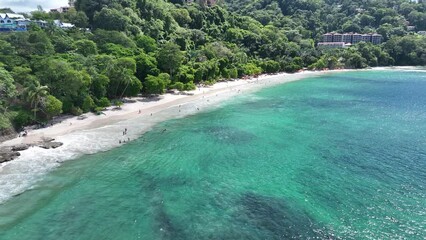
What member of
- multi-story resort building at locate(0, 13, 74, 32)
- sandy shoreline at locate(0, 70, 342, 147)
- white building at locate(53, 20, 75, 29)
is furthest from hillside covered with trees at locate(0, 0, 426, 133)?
multi-story resort building at locate(0, 13, 74, 32)

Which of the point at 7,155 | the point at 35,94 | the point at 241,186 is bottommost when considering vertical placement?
the point at 241,186

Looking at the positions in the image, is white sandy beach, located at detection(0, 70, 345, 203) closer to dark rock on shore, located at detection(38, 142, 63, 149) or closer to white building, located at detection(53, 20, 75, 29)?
dark rock on shore, located at detection(38, 142, 63, 149)

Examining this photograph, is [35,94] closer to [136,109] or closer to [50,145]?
[50,145]

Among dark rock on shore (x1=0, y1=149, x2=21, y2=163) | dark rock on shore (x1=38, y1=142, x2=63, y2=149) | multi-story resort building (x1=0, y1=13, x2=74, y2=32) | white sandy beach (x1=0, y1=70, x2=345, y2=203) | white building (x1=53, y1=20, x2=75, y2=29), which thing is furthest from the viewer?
white building (x1=53, y1=20, x2=75, y2=29)

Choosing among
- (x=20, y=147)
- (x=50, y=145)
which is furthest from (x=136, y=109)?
(x=20, y=147)

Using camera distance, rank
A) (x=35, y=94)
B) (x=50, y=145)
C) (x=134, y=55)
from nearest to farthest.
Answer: (x=50, y=145) < (x=35, y=94) < (x=134, y=55)

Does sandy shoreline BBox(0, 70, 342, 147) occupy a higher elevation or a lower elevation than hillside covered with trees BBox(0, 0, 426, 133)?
lower
